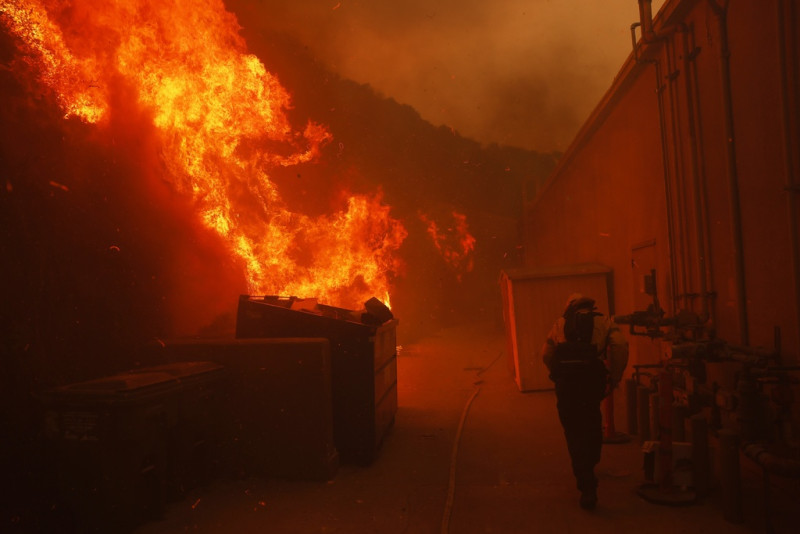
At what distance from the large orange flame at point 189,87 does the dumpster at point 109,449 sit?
380 centimetres

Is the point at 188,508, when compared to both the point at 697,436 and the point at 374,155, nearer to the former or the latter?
the point at 697,436

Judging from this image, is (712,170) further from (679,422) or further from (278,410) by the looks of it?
(278,410)

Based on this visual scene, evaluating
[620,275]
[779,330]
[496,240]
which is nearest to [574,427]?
[779,330]

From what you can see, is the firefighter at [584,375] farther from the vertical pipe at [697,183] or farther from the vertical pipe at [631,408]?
the vertical pipe at [631,408]

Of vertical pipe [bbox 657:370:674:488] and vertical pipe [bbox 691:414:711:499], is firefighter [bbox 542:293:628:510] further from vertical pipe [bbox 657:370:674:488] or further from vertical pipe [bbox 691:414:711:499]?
vertical pipe [bbox 691:414:711:499]

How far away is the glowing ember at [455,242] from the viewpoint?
32062 mm

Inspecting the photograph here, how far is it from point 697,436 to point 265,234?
8.40 meters

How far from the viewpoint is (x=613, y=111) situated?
35.7 feet

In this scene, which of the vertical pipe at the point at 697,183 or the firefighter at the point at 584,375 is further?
the vertical pipe at the point at 697,183

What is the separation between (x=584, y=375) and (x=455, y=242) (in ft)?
92.3

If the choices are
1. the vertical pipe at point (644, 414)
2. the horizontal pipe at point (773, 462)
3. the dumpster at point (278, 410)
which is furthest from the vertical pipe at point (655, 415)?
the dumpster at point (278, 410)

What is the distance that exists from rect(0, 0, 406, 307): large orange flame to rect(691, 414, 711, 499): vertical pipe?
698 centimetres

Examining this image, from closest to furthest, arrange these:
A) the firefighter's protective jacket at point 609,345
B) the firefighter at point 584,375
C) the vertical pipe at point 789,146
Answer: the vertical pipe at point 789,146
the firefighter at point 584,375
the firefighter's protective jacket at point 609,345

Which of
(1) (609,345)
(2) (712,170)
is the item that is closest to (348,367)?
(1) (609,345)
